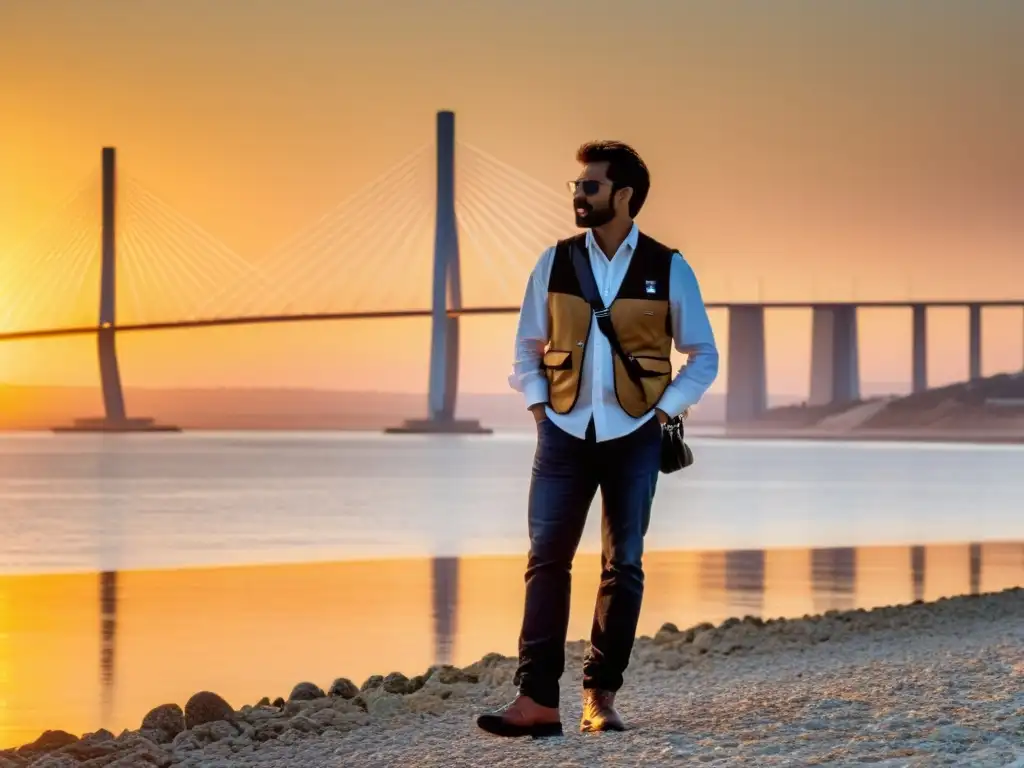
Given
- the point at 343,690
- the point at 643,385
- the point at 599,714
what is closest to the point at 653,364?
the point at 643,385

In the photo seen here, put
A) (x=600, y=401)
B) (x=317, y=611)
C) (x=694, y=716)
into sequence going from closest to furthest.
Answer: (x=600, y=401)
(x=694, y=716)
(x=317, y=611)

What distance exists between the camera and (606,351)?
3703 mm

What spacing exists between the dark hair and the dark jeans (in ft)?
1.64

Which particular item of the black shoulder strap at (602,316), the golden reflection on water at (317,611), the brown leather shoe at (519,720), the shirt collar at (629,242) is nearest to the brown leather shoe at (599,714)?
the brown leather shoe at (519,720)

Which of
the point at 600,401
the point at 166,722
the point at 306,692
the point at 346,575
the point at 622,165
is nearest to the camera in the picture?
the point at 600,401

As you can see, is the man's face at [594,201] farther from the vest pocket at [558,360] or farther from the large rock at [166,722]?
the large rock at [166,722]

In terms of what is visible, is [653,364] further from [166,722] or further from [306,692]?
[306,692]

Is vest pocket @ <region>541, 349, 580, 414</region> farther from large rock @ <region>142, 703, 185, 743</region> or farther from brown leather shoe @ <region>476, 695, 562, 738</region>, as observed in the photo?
large rock @ <region>142, 703, 185, 743</region>

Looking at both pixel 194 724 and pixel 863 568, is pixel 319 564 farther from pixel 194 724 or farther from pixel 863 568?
pixel 194 724

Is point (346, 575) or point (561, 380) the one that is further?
point (346, 575)

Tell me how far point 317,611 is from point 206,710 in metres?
3.00

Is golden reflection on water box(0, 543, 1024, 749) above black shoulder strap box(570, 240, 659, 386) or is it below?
below

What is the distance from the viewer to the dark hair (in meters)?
3.80

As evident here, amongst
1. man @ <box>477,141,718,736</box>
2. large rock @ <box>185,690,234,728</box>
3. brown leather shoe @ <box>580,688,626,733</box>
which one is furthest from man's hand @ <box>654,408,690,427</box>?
large rock @ <box>185,690,234,728</box>
